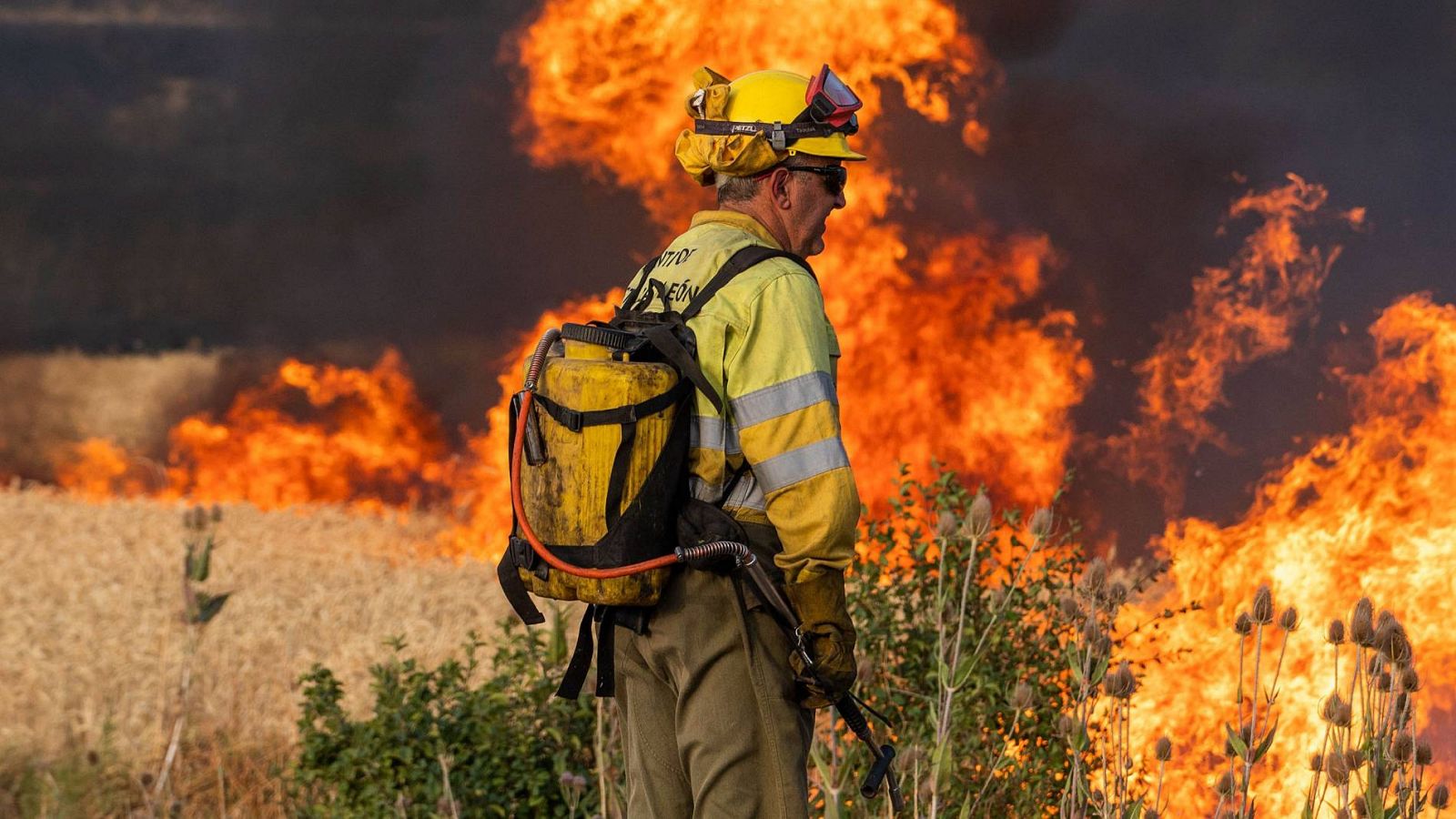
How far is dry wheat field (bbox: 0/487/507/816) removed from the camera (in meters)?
7.80

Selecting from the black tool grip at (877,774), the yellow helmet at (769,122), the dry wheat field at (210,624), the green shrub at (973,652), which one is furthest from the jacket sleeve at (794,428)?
the dry wheat field at (210,624)

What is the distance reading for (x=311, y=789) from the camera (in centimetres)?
677

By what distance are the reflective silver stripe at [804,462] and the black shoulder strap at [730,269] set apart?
45 centimetres

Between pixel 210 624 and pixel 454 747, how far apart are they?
14.0ft

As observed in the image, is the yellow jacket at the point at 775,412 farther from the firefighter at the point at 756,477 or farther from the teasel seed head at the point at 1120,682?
the teasel seed head at the point at 1120,682

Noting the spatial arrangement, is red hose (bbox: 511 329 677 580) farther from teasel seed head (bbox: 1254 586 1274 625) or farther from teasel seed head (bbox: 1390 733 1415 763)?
teasel seed head (bbox: 1390 733 1415 763)

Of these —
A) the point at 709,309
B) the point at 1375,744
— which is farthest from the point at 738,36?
the point at 1375,744

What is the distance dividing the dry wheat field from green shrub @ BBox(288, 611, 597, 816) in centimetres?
54

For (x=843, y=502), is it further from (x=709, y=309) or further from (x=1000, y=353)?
(x=1000, y=353)

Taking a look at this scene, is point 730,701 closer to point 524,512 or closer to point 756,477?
point 756,477

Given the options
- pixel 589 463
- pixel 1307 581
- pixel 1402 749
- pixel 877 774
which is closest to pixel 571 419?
pixel 589 463

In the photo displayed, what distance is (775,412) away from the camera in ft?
11.2

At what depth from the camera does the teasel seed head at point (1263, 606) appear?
359 centimetres

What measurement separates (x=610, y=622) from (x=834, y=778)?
2.40 feet
